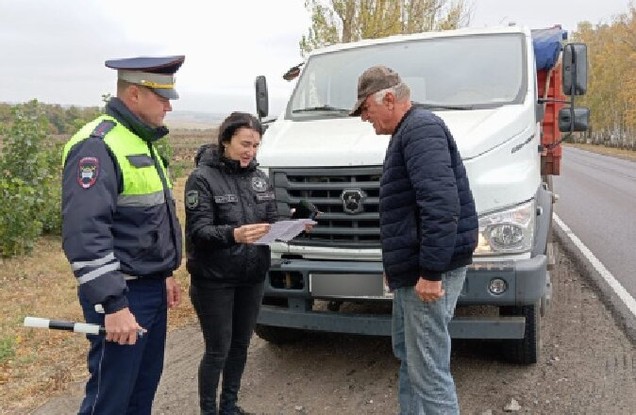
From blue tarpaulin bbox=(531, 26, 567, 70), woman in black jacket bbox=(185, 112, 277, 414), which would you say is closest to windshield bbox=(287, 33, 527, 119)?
blue tarpaulin bbox=(531, 26, 567, 70)

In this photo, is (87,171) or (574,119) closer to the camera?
(87,171)

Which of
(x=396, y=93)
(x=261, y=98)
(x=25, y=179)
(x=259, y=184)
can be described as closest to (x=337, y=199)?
(x=259, y=184)

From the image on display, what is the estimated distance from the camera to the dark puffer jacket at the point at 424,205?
2762 millimetres

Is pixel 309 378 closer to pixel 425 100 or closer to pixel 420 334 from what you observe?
pixel 420 334

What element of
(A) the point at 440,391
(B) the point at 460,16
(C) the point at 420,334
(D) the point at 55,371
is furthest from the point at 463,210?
(B) the point at 460,16

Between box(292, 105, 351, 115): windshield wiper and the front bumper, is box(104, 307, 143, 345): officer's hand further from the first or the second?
box(292, 105, 351, 115): windshield wiper

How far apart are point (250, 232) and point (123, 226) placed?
0.76m

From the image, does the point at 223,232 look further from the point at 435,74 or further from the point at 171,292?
the point at 435,74

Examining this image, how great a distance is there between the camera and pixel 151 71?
2668 mm

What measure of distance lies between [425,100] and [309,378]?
2196 mm

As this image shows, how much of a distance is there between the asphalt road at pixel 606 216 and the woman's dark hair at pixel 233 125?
14.4 ft

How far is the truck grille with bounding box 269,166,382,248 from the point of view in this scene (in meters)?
3.94

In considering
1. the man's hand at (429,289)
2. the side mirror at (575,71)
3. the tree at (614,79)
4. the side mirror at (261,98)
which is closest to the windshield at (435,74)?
the side mirror at (575,71)

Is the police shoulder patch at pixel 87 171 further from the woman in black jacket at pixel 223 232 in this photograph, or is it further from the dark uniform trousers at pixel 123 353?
the woman in black jacket at pixel 223 232
